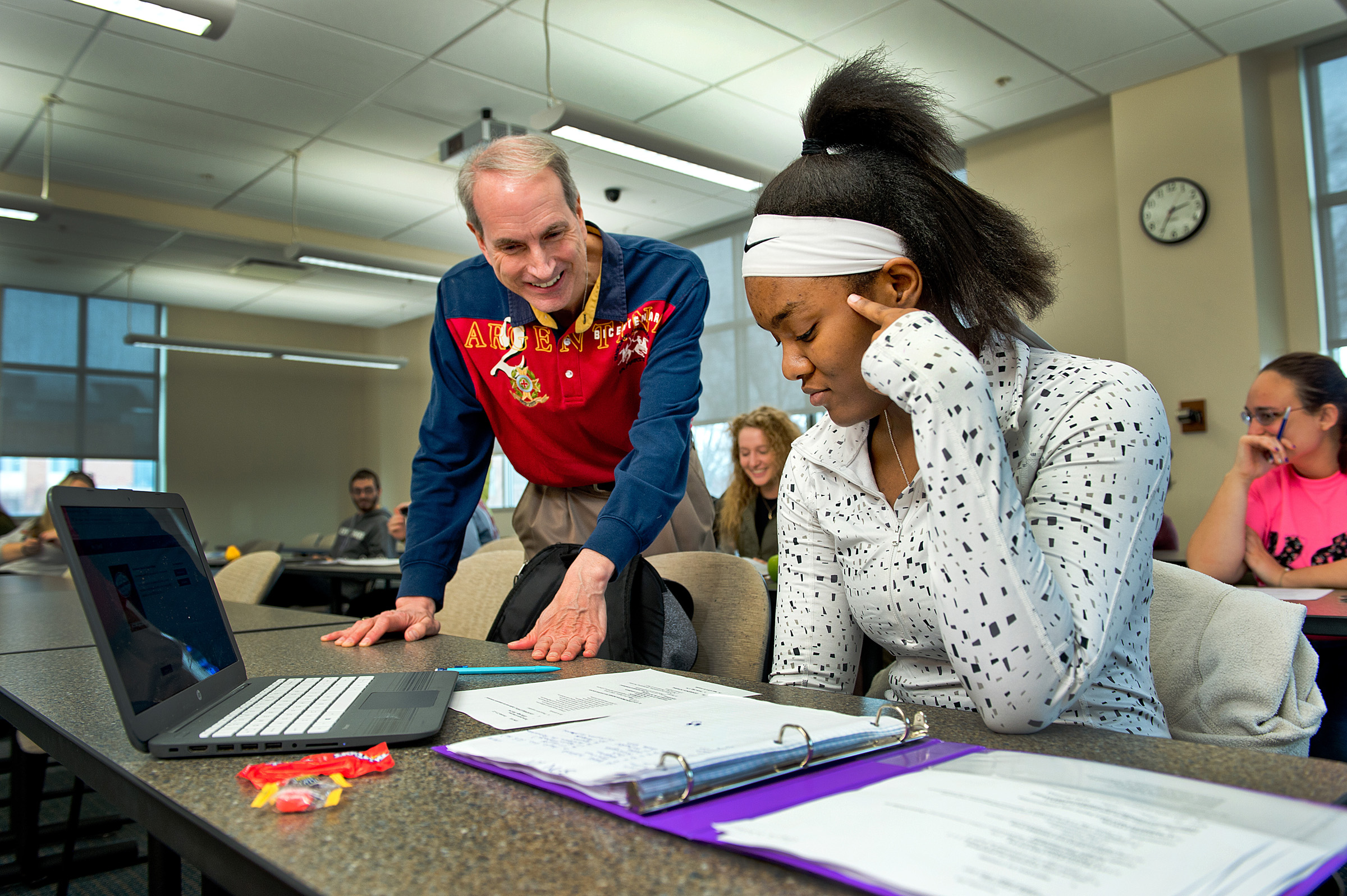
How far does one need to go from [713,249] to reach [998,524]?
A: 6894mm

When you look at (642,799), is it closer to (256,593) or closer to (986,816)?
(986,816)

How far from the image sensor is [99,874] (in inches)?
87.4

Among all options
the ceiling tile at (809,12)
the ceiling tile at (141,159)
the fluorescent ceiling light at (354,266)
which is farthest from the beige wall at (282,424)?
the ceiling tile at (809,12)

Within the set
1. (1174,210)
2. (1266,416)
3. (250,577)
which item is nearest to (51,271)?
(250,577)

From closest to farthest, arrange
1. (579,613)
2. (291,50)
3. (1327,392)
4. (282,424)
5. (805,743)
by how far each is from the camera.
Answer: (805,743)
(579,613)
(1327,392)
(291,50)
(282,424)

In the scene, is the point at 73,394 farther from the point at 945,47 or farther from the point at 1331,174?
the point at 1331,174

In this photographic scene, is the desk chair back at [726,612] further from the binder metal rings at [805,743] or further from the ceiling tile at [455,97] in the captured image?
the ceiling tile at [455,97]

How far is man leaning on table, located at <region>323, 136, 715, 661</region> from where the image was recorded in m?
1.38

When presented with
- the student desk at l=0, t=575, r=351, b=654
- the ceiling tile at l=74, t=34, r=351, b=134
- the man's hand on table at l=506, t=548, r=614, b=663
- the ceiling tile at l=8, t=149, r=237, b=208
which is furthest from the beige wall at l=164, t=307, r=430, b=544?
the man's hand on table at l=506, t=548, r=614, b=663

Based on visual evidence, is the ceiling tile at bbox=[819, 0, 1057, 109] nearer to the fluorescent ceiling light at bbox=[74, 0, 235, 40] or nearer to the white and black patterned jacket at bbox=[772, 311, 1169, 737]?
the fluorescent ceiling light at bbox=[74, 0, 235, 40]

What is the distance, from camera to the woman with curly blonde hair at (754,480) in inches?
164

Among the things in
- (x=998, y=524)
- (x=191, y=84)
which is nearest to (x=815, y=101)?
(x=998, y=524)

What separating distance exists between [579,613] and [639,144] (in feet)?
11.5

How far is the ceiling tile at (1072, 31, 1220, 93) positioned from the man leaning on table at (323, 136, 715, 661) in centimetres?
416
